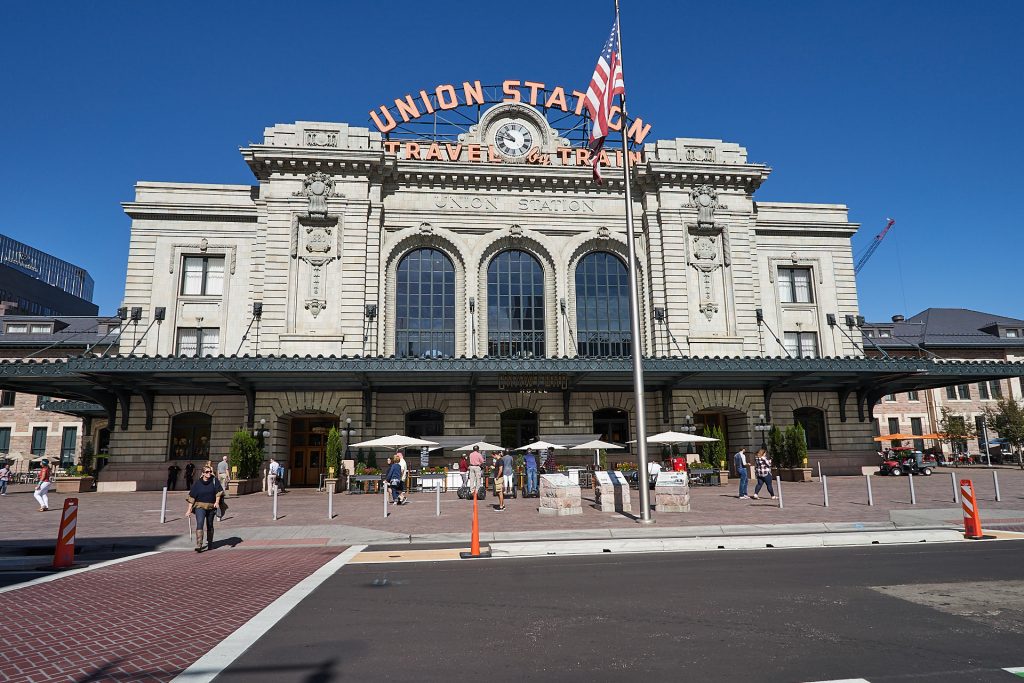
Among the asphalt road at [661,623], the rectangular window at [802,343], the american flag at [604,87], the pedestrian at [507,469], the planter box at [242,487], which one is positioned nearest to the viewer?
the asphalt road at [661,623]

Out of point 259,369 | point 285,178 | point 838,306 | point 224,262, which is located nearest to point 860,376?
point 838,306

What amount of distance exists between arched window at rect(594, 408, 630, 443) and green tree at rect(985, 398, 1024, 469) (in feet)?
124

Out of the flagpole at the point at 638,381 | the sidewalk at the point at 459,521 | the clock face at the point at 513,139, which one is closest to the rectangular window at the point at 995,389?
the sidewalk at the point at 459,521

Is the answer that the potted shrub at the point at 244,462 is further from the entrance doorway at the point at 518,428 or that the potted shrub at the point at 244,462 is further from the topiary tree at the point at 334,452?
the entrance doorway at the point at 518,428

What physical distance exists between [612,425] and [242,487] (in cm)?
2015

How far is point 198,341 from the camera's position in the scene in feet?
117

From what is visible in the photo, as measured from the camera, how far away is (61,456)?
54.4 meters

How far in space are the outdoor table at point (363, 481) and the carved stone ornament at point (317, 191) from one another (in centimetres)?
1510

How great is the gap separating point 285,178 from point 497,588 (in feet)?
104

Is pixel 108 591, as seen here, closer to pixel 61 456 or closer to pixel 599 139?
pixel 599 139

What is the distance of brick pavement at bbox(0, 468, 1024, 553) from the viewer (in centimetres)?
1573

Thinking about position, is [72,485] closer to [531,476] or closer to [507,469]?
[507,469]

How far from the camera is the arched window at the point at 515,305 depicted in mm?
37250

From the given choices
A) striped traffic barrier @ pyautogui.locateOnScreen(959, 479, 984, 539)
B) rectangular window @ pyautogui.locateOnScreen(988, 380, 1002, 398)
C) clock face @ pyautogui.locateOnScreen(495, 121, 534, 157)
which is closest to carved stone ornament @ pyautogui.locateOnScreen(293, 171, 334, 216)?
clock face @ pyautogui.locateOnScreen(495, 121, 534, 157)
